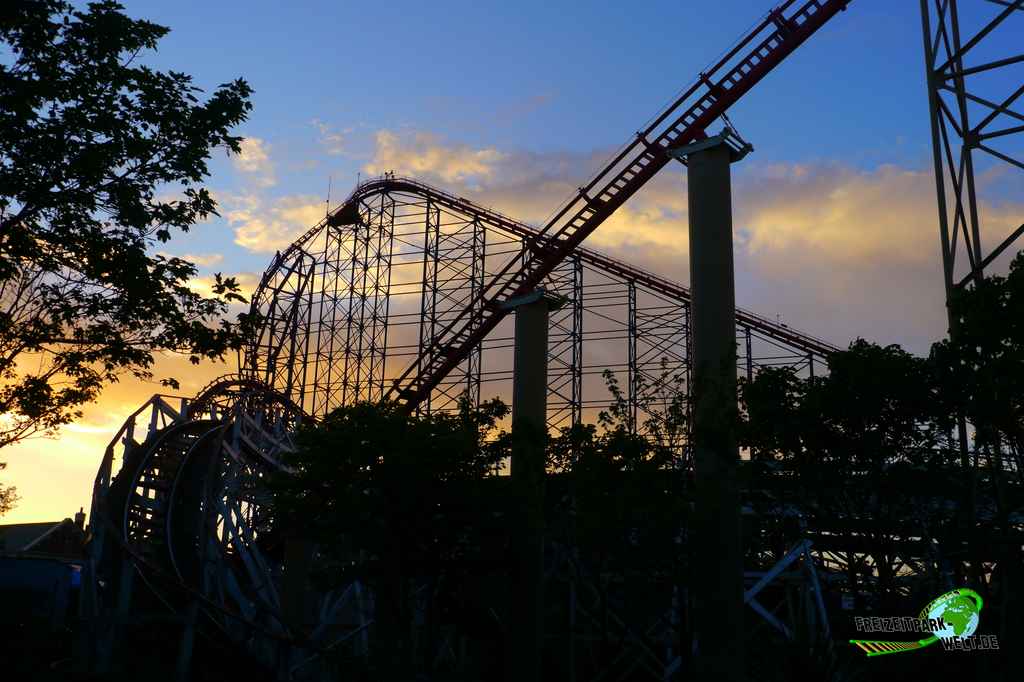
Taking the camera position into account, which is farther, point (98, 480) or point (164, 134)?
point (98, 480)

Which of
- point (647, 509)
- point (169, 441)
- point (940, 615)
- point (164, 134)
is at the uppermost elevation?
point (164, 134)

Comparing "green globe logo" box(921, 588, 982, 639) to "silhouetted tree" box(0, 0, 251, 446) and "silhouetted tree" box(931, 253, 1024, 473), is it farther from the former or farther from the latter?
"silhouetted tree" box(0, 0, 251, 446)

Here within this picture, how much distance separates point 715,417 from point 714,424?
11 cm

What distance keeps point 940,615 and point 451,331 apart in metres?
17.7

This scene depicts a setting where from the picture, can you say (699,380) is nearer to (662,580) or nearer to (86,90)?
(662,580)

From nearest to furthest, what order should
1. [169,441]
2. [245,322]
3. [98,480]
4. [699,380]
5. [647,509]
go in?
[245,322]
[699,380]
[647,509]
[98,480]
[169,441]

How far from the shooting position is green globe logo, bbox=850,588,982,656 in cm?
1306

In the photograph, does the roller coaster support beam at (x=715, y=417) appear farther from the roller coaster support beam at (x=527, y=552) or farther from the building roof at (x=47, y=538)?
the building roof at (x=47, y=538)

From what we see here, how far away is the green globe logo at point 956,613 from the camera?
1305 centimetres

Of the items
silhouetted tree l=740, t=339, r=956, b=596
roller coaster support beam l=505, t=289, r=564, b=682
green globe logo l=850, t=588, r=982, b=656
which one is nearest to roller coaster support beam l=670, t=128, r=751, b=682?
silhouetted tree l=740, t=339, r=956, b=596

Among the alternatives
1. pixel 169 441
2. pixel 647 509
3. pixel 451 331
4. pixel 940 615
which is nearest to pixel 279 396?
pixel 169 441

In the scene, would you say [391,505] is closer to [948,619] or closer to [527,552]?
[527,552]

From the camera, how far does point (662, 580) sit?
52.5 ft

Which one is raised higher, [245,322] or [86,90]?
[86,90]
